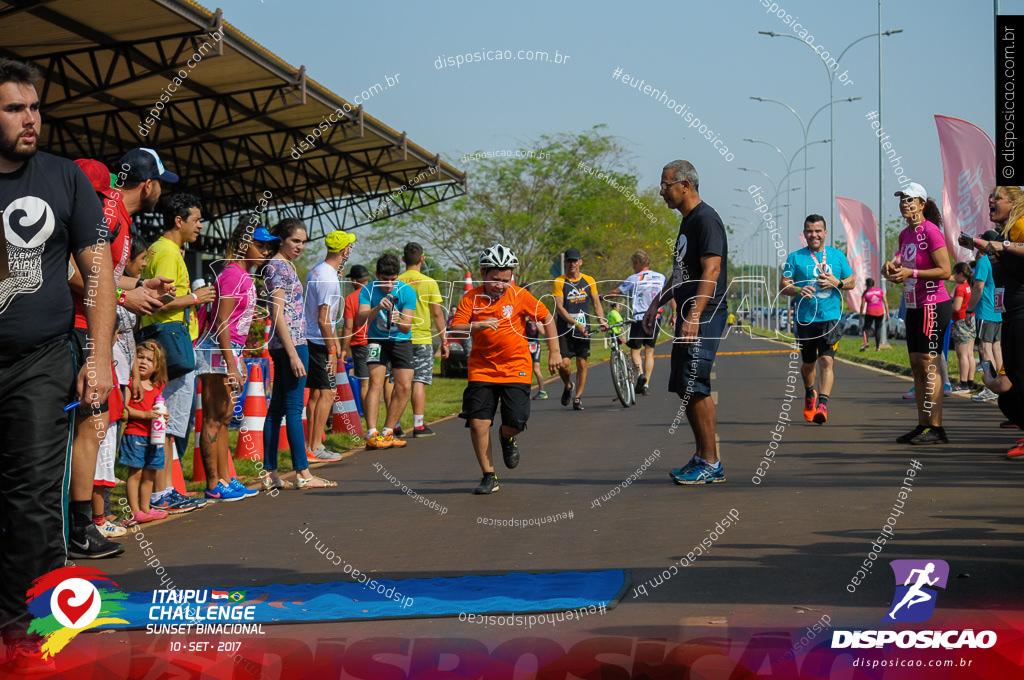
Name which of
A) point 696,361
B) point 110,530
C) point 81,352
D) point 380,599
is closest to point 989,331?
point 696,361

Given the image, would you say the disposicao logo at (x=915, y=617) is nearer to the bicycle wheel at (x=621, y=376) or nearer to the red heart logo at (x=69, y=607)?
the red heart logo at (x=69, y=607)

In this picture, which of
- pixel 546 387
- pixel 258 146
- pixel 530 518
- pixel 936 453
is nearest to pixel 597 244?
pixel 258 146

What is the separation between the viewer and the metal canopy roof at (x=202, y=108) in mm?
16125

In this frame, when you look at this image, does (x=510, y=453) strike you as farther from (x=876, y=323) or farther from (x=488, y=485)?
(x=876, y=323)

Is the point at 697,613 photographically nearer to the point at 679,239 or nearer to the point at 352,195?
the point at 679,239

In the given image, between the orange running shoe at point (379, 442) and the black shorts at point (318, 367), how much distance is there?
1174 mm

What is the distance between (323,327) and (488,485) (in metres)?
2.53

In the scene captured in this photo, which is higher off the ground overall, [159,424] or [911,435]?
[159,424]

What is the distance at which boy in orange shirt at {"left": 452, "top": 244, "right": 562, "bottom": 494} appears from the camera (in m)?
8.34

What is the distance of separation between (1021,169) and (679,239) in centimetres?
253

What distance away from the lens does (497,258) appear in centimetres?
833

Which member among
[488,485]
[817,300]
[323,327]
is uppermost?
[817,300]

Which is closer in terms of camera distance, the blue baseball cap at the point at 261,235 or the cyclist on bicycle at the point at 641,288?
the blue baseball cap at the point at 261,235

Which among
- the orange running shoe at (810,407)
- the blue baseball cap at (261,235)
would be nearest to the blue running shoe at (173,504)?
the blue baseball cap at (261,235)
